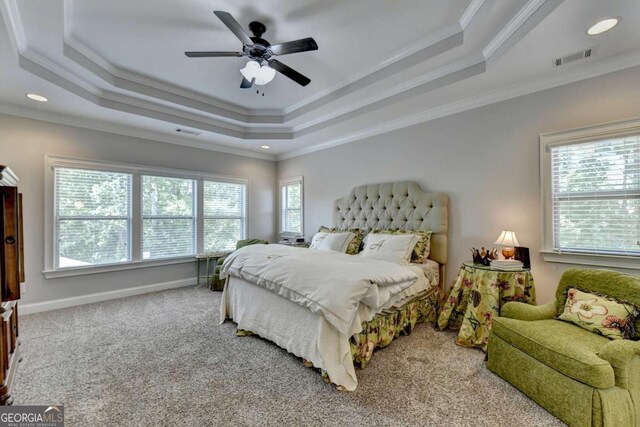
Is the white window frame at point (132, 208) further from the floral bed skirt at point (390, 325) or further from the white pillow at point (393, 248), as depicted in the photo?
the white pillow at point (393, 248)

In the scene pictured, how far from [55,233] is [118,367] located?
259cm

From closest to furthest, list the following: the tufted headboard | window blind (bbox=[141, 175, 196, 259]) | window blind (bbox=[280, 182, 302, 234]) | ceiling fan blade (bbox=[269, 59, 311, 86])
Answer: ceiling fan blade (bbox=[269, 59, 311, 86]), the tufted headboard, window blind (bbox=[141, 175, 196, 259]), window blind (bbox=[280, 182, 302, 234])

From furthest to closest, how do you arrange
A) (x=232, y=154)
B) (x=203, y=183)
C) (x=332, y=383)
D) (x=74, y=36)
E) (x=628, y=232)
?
(x=232, y=154) < (x=203, y=183) < (x=74, y=36) < (x=628, y=232) < (x=332, y=383)

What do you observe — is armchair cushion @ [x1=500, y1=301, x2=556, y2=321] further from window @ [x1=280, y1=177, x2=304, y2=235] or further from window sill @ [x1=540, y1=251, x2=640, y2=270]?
window @ [x1=280, y1=177, x2=304, y2=235]

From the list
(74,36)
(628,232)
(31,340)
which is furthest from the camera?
(31,340)

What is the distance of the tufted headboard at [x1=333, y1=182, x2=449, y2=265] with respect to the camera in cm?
352

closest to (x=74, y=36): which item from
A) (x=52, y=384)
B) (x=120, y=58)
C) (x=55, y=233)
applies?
(x=120, y=58)

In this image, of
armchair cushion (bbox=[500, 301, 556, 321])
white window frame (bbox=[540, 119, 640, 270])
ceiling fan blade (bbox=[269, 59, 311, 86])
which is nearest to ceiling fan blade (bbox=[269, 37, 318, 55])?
ceiling fan blade (bbox=[269, 59, 311, 86])

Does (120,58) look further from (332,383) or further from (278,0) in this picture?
(332,383)

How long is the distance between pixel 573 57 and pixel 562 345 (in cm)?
233

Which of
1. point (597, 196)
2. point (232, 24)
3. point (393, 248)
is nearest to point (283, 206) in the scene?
point (393, 248)

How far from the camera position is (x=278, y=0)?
2.24 m

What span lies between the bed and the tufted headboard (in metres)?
0.01

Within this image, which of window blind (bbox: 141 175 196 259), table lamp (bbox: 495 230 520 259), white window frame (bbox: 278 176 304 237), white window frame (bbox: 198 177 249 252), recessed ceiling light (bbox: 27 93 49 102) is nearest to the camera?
table lamp (bbox: 495 230 520 259)
